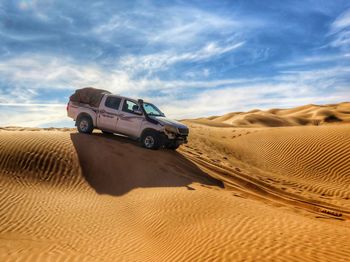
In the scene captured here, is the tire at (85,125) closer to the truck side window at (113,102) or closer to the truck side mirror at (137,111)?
the truck side window at (113,102)

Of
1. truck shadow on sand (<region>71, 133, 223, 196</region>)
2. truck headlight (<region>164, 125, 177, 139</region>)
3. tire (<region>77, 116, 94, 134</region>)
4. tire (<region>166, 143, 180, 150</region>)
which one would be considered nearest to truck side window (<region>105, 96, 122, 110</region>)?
tire (<region>77, 116, 94, 134</region>)

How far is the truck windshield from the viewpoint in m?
14.4

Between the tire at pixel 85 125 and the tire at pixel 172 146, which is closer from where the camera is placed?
the tire at pixel 172 146

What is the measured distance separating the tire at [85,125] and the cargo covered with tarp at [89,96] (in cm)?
73

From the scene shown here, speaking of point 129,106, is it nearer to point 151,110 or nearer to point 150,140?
point 151,110

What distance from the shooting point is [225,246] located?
6.37 meters

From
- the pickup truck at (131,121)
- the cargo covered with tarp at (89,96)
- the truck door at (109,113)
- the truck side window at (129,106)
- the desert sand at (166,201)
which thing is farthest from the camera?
the cargo covered with tarp at (89,96)

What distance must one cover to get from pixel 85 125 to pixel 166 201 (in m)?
7.20

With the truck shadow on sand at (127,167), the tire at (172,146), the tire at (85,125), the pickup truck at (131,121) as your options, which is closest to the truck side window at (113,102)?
the pickup truck at (131,121)

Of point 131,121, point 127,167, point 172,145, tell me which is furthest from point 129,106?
point 127,167

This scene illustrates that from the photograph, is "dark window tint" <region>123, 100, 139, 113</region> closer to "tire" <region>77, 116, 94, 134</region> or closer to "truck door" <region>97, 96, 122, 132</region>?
"truck door" <region>97, 96, 122, 132</region>

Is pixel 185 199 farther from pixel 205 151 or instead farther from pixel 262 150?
pixel 262 150

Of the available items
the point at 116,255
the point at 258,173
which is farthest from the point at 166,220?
the point at 258,173

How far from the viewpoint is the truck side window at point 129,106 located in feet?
47.3
